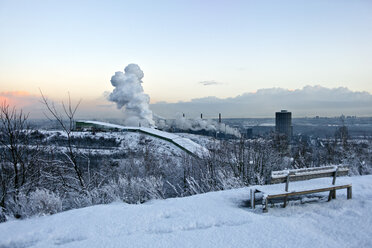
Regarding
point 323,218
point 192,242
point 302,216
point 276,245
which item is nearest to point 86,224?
point 192,242

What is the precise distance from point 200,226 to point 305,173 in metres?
2.39

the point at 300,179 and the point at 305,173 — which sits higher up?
the point at 305,173

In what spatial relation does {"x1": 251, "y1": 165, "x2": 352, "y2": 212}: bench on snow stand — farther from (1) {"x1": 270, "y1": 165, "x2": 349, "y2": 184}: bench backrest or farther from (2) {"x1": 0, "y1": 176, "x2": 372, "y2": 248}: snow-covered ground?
(2) {"x1": 0, "y1": 176, "x2": 372, "y2": 248}: snow-covered ground

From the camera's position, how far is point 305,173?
4699mm

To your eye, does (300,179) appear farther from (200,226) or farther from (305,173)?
(200,226)

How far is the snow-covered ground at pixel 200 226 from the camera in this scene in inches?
129

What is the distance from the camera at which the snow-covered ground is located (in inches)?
129

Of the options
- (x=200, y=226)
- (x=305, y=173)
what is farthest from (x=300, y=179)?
(x=200, y=226)

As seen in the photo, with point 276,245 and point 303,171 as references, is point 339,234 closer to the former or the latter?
point 276,245

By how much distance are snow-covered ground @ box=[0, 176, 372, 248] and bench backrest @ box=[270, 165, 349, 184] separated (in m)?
0.53

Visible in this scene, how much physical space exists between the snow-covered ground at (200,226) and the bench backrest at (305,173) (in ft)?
1.73

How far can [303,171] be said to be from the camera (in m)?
4.76

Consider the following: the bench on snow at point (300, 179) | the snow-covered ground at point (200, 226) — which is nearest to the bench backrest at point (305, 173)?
the bench on snow at point (300, 179)

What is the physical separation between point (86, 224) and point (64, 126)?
3.87 meters
